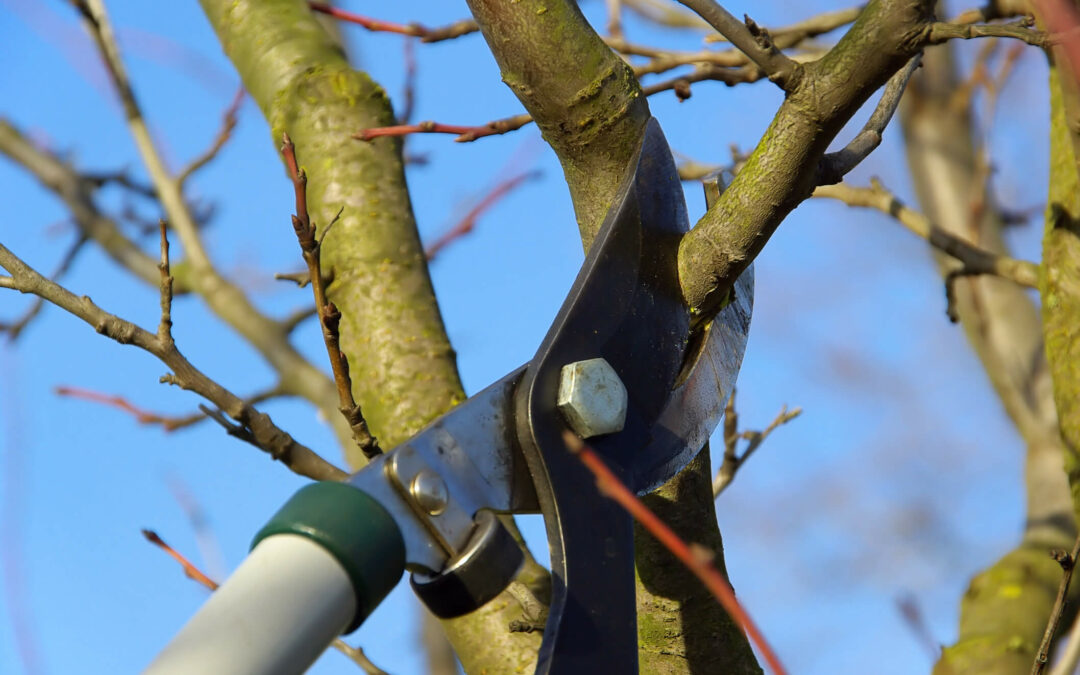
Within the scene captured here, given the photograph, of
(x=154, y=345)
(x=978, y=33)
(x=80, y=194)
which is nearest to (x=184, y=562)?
(x=154, y=345)

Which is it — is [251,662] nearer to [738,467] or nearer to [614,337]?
[614,337]

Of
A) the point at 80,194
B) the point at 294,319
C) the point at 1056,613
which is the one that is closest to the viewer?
the point at 1056,613

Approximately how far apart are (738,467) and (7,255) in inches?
49.5

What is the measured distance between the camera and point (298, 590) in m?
0.98

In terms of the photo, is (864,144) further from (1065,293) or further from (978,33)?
(1065,293)

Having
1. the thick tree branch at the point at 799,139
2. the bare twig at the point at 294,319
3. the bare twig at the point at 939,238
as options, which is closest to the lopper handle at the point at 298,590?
the thick tree branch at the point at 799,139

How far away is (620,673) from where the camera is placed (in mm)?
1253

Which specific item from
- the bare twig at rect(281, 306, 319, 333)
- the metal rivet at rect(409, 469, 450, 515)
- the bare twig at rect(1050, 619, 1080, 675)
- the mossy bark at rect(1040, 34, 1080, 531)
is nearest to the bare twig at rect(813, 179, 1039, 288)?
the mossy bark at rect(1040, 34, 1080, 531)

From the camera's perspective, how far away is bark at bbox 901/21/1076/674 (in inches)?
86.4

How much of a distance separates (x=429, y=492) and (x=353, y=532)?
13 centimetres

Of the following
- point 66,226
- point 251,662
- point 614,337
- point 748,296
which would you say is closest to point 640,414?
point 614,337

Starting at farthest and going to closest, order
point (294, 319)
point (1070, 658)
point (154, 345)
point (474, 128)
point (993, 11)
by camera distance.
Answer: point (294, 319) < point (993, 11) < point (474, 128) < point (154, 345) < point (1070, 658)

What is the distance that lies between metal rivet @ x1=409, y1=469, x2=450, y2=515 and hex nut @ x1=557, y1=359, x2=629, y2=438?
0.69 ft

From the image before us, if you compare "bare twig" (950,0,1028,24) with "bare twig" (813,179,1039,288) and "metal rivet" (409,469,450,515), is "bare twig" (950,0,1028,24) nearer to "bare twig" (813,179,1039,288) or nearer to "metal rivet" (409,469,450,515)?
"bare twig" (813,179,1039,288)
